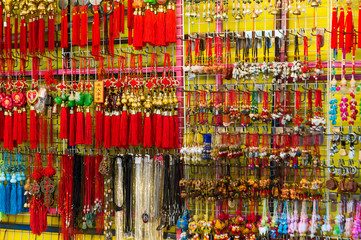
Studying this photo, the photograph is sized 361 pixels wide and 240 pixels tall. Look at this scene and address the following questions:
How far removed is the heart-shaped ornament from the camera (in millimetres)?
3973

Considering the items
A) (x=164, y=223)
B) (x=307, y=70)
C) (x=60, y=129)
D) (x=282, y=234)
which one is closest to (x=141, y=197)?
(x=164, y=223)

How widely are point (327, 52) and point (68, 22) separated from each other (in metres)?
2.23

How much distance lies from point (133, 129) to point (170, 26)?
882mm

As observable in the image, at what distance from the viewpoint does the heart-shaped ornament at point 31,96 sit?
3.97 metres

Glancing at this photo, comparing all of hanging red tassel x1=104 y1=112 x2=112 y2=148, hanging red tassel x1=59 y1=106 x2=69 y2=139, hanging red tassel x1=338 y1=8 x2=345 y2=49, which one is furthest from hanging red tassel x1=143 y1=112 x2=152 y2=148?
hanging red tassel x1=338 y1=8 x2=345 y2=49

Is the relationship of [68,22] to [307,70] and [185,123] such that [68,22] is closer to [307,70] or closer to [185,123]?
[185,123]

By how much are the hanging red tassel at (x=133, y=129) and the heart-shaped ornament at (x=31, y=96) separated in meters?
0.90

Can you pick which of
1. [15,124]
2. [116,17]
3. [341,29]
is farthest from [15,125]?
[341,29]

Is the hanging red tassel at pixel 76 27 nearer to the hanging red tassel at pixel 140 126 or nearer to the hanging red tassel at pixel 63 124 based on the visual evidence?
the hanging red tassel at pixel 63 124

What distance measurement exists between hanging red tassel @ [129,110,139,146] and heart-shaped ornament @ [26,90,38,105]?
2.94 feet

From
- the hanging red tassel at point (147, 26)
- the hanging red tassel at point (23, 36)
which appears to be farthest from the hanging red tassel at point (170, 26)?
the hanging red tassel at point (23, 36)

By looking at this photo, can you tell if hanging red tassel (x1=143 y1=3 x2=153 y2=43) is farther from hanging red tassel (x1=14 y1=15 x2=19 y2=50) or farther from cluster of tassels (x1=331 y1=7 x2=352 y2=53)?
cluster of tassels (x1=331 y1=7 x2=352 y2=53)

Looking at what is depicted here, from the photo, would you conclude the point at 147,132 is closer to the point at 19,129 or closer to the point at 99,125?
the point at 99,125

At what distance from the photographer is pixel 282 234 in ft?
11.5
